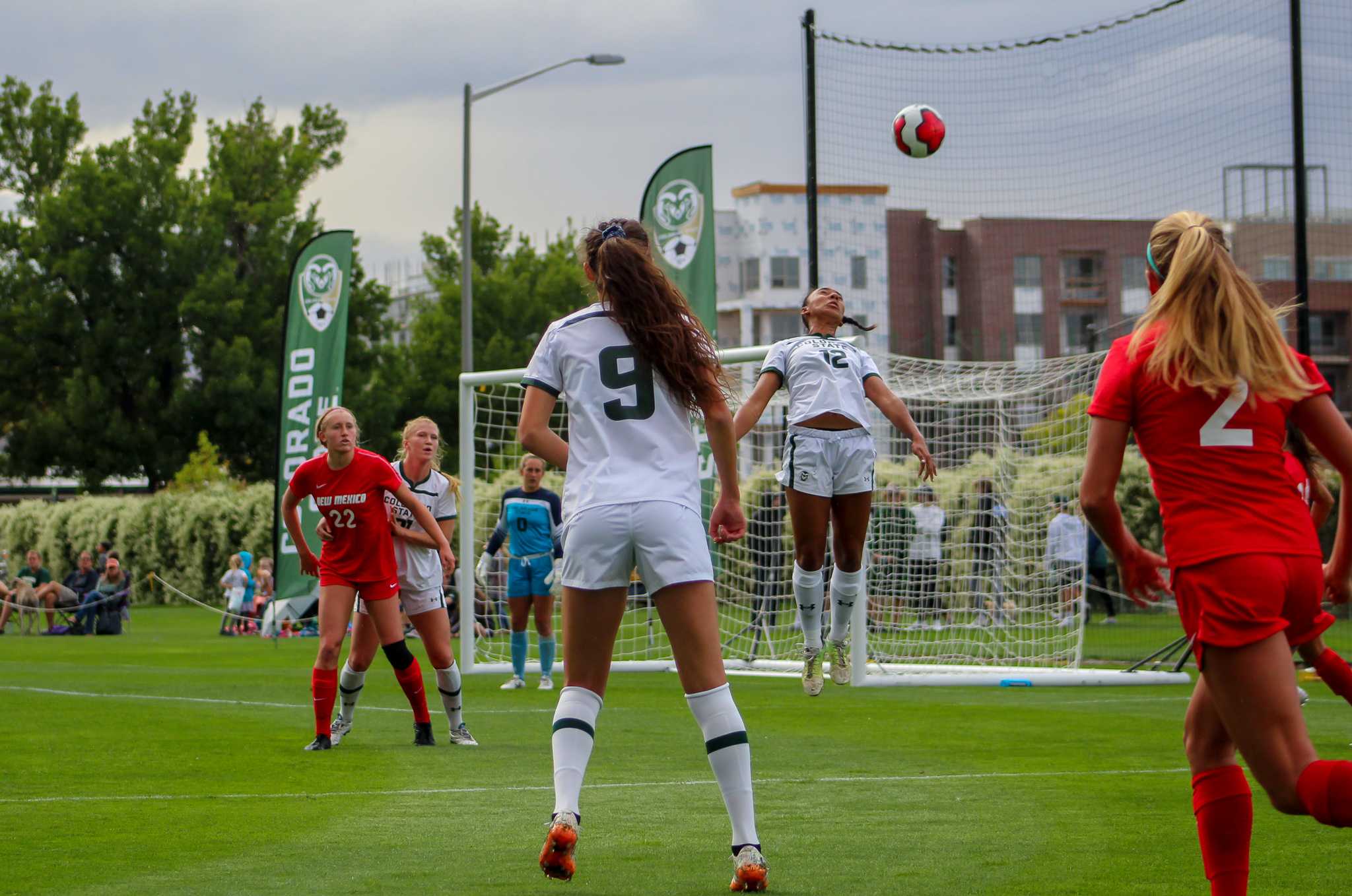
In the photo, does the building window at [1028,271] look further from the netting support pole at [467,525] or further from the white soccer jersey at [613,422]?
the white soccer jersey at [613,422]

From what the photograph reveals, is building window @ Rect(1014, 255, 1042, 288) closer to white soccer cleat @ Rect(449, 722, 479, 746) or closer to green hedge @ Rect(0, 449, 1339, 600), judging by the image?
green hedge @ Rect(0, 449, 1339, 600)

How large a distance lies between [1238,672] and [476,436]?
15.3 meters

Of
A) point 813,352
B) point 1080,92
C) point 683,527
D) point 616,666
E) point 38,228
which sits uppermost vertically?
point 38,228

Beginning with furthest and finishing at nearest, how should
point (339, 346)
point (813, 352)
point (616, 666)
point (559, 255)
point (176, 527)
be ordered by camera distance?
point (559, 255)
point (176, 527)
point (339, 346)
point (616, 666)
point (813, 352)

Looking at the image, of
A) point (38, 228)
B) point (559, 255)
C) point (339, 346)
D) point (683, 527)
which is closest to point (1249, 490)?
point (683, 527)

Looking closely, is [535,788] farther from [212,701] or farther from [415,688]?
[212,701]

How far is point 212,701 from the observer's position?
14578 mm

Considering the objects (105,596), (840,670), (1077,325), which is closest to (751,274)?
(1077,325)

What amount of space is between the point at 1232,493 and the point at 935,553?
14.8 m

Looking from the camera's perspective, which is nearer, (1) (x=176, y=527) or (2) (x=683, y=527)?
(2) (x=683, y=527)

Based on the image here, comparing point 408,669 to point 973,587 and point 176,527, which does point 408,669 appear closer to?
point 973,587

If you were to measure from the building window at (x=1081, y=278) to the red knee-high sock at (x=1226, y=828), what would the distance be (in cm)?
7092

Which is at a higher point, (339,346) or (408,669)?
(339,346)

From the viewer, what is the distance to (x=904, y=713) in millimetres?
13039
